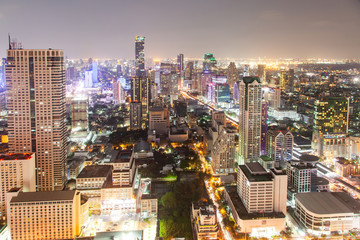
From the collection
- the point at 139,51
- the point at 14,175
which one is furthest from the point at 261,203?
the point at 139,51

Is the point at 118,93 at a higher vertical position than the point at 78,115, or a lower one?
higher

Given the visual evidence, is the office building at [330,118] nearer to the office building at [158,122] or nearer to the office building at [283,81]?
the office building at [158,122]

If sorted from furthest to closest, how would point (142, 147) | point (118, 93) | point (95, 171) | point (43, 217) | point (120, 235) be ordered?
point (118, 93), point (142, 147), point (95, 171), point (43, 217), point (120, 235)

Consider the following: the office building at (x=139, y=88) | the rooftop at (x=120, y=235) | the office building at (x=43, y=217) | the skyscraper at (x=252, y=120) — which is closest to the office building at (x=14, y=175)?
the office building at (x=43, y=217)

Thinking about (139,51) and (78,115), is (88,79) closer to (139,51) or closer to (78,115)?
(139,51)

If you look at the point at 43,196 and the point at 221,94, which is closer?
the point at 43,196

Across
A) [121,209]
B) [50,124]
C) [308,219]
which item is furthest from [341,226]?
[50,124]
